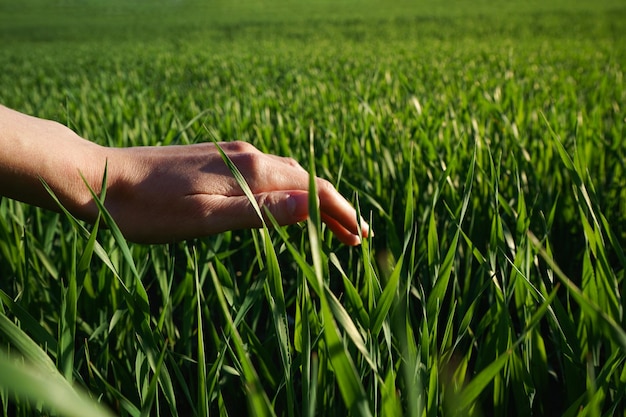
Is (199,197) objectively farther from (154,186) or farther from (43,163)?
(43,163)

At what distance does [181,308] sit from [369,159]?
0.67 m

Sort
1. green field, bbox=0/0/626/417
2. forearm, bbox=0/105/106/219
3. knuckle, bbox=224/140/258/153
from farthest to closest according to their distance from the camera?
knuckle, bbox=224/140/258/153
forearm, bbox=0/105/106/219
green field, bbox=0/0/626/417

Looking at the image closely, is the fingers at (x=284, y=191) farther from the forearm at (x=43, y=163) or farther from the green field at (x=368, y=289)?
the forearm at (x=43, y=163)

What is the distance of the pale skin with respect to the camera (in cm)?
80

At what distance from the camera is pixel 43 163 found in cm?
80

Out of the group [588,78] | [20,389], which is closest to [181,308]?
[20,389]

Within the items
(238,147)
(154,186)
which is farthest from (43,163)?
(238,147)

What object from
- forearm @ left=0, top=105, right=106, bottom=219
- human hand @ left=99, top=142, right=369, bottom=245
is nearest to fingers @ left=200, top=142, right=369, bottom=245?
human hand @ left=99, top=142, right=369, bottom=245

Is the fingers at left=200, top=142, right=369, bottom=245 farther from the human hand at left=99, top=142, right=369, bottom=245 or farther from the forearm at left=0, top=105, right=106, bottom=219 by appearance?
the forearm at left=0, top=105, right=106, bottom=219

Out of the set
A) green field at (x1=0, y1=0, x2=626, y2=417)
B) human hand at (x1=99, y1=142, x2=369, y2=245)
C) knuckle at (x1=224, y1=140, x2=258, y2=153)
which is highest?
knuckle at (x1=224, y1=140, x2=258, y2=153)

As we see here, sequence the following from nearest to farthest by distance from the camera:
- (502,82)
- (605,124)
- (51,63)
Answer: (605,124) → (502,82) → (51,63)

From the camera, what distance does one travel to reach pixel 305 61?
6.69 metres

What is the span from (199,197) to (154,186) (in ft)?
0.24

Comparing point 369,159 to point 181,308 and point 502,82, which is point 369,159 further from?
point 502,82
